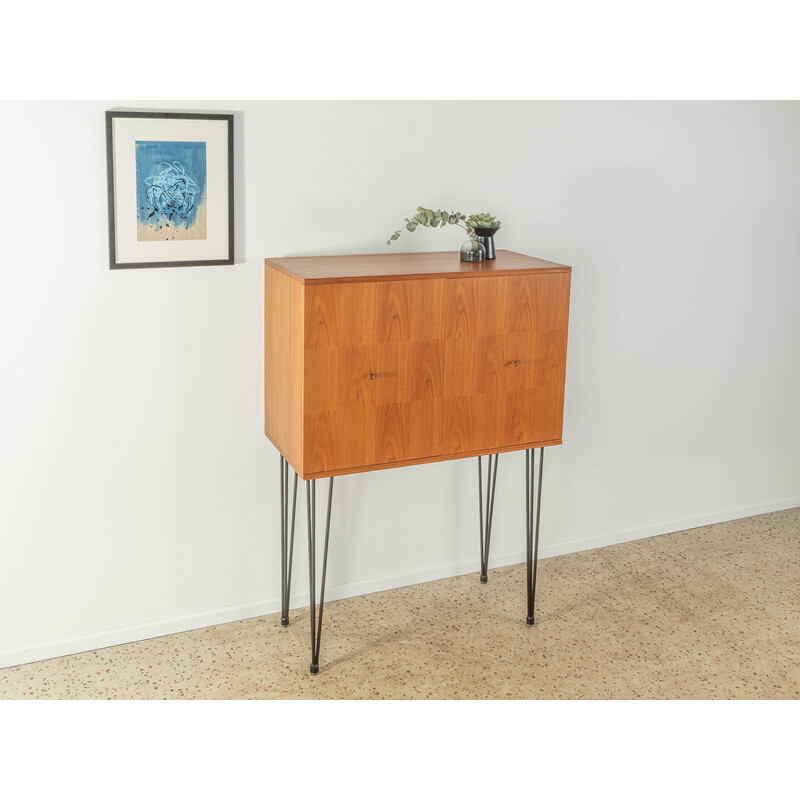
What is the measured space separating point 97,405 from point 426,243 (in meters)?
1.33

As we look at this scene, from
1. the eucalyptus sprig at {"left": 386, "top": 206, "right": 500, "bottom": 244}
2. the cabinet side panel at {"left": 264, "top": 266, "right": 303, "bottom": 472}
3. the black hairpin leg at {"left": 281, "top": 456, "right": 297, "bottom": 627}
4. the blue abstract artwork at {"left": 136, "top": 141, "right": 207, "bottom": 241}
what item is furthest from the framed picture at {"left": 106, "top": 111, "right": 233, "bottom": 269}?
the black hairpin leg at {"left": 281, "top": 456, "right": 297, "bottom": 627}

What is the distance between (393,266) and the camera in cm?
303

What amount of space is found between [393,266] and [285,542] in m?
1.10

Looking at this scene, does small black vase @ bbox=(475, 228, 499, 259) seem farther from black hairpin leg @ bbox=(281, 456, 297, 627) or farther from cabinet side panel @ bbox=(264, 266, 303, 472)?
black hairpin leg @ bbox=(281, 456, 297, 627)

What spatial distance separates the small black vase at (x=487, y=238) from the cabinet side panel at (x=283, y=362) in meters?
0.73

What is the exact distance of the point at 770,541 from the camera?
428cm

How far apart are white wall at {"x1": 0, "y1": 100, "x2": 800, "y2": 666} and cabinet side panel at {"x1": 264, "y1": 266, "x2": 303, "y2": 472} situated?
0.23ft

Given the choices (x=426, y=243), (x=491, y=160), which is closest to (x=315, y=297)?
(x=426, y=243)

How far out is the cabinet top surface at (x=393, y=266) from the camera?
2.85 meters

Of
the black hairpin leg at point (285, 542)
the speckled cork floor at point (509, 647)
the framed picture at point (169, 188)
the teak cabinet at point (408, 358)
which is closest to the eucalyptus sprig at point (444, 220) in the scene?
the teak cabinet at point (408, 358)

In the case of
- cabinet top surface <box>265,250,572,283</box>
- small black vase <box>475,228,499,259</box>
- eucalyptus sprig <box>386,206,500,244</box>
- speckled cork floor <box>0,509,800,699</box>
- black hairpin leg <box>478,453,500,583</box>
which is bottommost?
speckled cork floor <box>0,509,800,699</box>

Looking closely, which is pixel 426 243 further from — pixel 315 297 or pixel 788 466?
pixel 788 466

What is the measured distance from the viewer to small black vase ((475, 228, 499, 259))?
3.18 metres
